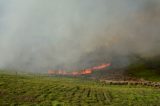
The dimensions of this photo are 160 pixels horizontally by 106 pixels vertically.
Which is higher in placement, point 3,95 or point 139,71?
point 139,71

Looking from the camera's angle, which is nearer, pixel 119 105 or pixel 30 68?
pixel 119 105

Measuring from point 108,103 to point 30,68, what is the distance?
112247 millimetres

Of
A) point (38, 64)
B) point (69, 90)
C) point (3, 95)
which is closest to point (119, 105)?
point (69, 90)

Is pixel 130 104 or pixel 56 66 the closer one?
pixel 130 104

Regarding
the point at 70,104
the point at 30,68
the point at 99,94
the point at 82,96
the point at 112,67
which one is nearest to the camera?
the point at 70,104

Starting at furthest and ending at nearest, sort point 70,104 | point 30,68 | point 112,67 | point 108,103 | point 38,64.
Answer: point 112,67, point 38,64, point 30,68, point 108,103, point 70,104

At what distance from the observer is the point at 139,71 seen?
595 feet

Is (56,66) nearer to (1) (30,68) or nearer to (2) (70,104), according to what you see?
(1) (30,68)

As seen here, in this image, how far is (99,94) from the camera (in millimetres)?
66875

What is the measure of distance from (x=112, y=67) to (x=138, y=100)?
126m

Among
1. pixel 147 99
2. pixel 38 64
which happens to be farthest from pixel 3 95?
pixel 38 64

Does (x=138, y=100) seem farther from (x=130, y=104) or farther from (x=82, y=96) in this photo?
(x=82, y=96)

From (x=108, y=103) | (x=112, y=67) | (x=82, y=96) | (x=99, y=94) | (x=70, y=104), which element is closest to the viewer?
(x=70, y=104)

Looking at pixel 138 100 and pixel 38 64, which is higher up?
pixel 38 64
